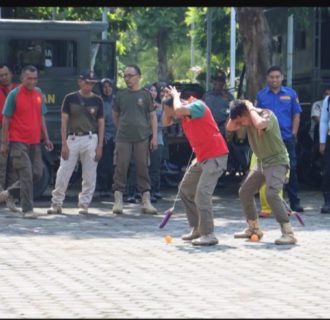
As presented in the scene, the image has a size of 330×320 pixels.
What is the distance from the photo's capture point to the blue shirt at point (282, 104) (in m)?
15.0

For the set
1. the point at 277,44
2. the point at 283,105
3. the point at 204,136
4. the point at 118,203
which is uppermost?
the point at 277,44

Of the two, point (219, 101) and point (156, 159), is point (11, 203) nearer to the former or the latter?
point (156, 159)

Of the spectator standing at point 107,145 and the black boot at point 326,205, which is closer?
the black boot at point 326,205

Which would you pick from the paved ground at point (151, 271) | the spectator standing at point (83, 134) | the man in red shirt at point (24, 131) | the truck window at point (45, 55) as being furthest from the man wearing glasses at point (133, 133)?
the truck window at point (45, 55)

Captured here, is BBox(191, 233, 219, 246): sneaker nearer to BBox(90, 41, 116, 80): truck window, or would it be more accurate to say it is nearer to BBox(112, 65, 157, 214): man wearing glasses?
BBox(112, 65, 157, 214): man wearing glasses

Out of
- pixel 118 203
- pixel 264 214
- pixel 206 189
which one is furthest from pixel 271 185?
pixel 118 203

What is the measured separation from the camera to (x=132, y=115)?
15352 mm

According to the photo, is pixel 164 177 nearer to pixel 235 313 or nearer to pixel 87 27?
pixel 87 27

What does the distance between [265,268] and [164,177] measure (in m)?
10.1

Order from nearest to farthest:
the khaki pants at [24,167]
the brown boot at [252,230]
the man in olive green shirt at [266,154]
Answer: the man in olive green shirt at [266,154]
the brown boot at [252,230]
the khaki pants at [24,167]

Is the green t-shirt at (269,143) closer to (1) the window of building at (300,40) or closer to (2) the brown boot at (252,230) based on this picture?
(2) the brown boot at (252,230)

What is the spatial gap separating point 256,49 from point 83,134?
4545mm

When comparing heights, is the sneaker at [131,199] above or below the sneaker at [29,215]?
below

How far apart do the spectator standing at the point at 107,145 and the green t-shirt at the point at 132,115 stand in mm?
2175
